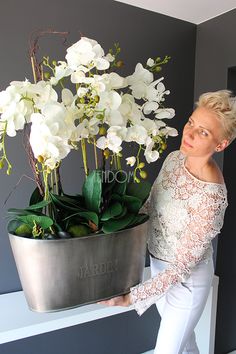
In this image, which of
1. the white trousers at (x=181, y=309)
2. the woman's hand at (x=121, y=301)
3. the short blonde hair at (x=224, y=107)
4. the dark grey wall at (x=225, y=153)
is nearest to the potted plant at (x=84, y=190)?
the woman's hand at (x=121, y=301)

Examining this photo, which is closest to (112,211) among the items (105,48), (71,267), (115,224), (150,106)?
(115,224)

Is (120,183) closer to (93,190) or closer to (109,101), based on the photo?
(93,190)

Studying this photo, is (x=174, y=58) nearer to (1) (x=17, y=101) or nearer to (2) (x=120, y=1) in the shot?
(2) (x=120, y=1)

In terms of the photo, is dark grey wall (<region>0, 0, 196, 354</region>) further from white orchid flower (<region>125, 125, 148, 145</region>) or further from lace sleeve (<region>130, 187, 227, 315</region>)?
white orchid flower (<region>125, 125, 148, 145</region>)

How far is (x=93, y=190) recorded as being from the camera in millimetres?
790

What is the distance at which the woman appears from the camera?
3.65 ft

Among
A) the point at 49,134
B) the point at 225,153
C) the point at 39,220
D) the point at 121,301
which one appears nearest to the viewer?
the point at 49,134

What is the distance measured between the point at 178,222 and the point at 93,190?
51 centimetres

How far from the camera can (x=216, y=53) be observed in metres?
1.91

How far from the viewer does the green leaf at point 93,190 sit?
0.79 metres

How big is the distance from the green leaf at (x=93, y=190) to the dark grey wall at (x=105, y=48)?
83cm

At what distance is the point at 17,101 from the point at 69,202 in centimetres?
26

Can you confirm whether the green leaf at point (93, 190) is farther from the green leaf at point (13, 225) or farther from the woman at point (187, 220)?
the woman at point (187, 220)

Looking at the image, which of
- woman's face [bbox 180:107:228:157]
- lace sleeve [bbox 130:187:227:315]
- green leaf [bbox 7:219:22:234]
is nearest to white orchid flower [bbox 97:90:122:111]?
green leaf [bbox 7:219:22:234]
